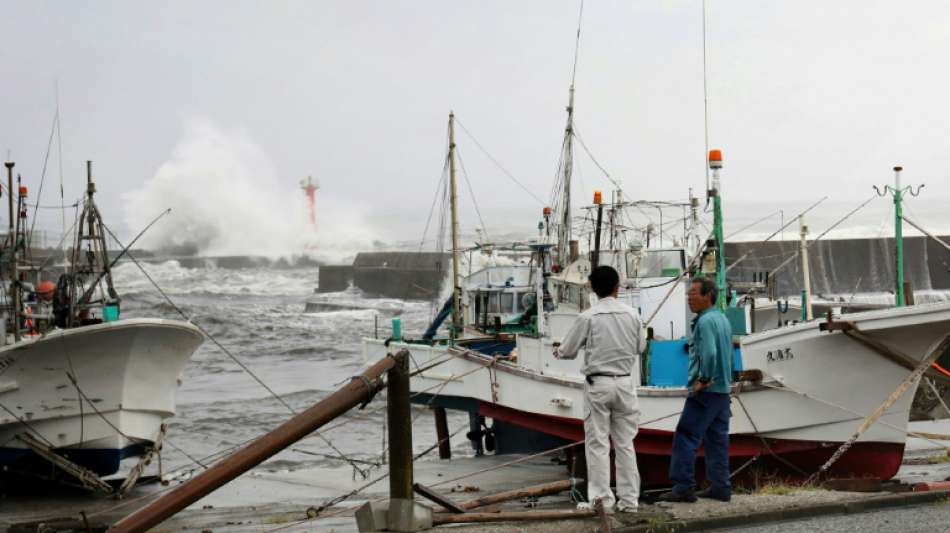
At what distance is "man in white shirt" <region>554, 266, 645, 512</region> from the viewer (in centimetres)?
796

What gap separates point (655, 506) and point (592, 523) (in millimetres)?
787

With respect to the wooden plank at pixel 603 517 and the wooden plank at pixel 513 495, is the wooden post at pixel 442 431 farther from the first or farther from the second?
the wooden plank at pixel 603 517

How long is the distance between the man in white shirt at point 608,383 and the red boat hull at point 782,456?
5.23 m

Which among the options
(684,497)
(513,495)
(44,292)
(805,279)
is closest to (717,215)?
(805,279)

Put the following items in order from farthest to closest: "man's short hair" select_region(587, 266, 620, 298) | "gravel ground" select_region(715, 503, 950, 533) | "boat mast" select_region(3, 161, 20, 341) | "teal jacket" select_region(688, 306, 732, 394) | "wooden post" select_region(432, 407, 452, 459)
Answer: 1. "wooden post" select_region(432, 407, 452, 459)
2. "boat mast" select_region(3, 161, 20, 341)
3. "teal jacket" select_region(688, 306, 732, 394)
4. "man's short hair" select_region(587, 266, 620, 298)
5. "gravel ground" select_region(715, 503, 950, 533)

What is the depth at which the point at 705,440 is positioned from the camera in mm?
8867

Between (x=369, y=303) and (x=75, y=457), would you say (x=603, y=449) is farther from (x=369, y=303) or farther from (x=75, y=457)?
(x=369, y=303)

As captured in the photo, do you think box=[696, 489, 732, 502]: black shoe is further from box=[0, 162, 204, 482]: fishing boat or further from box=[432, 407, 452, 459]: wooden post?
box=[432, 407, 452, 459]: wooden post

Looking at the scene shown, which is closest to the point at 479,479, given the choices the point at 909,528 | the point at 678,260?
the point at 678,260

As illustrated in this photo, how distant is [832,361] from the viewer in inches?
492

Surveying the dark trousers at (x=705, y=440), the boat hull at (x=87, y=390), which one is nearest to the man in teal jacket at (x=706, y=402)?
the dark trousers at (x=705, y=440)

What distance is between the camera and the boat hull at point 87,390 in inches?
572

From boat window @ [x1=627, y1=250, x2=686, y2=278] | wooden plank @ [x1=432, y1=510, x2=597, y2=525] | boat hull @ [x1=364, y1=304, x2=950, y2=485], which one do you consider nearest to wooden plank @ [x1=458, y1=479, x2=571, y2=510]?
wooden plank @ [x1=432, y1=510, x2=597, y2=525]

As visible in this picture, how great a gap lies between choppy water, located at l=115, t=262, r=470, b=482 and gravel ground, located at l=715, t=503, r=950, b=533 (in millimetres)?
5953
